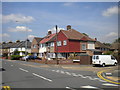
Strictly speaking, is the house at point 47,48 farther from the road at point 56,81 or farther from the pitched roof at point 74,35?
the road at point 56,81

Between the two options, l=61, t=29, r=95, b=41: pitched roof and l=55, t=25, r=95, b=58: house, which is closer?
l=55, t=25, r=95, b=58: house

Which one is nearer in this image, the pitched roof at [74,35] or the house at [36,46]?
the pitched roof at [74,35]

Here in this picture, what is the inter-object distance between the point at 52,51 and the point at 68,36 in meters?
8.47

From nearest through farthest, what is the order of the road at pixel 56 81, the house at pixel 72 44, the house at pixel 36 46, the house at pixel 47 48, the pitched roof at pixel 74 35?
the road at pixel 56 81 < the house at pixel 72 44 < the pitched roof at pixel 74 35 < the house at pixel 47 48 < the house at pixel 36 46

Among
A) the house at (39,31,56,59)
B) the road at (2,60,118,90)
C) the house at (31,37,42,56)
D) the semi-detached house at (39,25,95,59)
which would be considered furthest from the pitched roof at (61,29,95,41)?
the road at (2,60,118,90)

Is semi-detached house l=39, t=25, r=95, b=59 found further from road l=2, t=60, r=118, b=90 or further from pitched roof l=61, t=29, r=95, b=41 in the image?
road l=2, t=60, r=118, b=90

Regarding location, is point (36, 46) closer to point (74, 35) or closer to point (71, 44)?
point (74, 35)

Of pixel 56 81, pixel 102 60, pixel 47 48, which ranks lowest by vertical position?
pixel 56 81

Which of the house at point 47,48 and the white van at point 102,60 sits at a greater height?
the house at point 47,48

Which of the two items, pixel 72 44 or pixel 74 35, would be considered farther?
pixel 74 35

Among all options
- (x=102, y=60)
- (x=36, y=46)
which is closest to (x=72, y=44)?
(x=102, y=60)

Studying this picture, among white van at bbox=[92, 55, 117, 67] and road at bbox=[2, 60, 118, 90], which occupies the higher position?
white van at bbox=[92, 55, 117, 67]

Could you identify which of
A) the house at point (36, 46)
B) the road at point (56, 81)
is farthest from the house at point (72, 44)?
the road at point (56, 81)

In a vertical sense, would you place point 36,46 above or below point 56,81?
above
